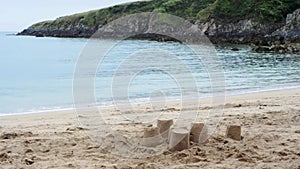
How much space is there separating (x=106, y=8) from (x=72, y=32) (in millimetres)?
11455

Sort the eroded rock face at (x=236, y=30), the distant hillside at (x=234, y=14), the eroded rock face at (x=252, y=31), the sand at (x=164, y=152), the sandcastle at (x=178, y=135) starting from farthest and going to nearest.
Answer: the distant hillside at (x=234, y=14) → the eroded rock face at (x=236, y=30) → the eroded rock face at (x=252, y=31) → the sandcastle at (x=178, y=135) → the sand at (x=164, y=152)

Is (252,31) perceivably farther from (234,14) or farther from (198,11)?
(198,11)

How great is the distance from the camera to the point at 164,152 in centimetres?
584

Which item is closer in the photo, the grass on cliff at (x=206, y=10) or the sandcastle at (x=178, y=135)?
the sandcastle at (x=178, y=135)

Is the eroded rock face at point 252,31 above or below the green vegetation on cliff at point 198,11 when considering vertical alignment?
below

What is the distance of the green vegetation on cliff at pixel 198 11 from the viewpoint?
66431mm

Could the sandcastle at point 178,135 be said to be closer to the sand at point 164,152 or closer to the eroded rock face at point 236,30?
the sand at point 164,152

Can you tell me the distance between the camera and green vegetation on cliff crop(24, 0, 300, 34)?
6643cm

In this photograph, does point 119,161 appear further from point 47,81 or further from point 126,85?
point 47,81

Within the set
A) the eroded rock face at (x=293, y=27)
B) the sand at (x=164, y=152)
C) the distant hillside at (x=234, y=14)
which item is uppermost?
the distant hillside at (x=234, y=14)

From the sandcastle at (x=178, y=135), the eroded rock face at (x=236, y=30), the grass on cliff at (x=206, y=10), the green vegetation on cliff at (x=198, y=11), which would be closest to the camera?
the sandcastle at (x=178, y=135)

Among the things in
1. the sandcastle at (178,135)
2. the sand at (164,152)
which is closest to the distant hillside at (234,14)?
the sand at (164,152)

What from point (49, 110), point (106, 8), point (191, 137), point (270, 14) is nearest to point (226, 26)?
point (270, 14)

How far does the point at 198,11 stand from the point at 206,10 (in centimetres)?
612
